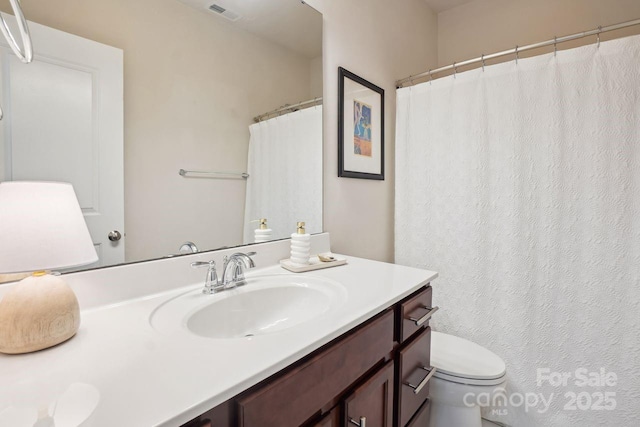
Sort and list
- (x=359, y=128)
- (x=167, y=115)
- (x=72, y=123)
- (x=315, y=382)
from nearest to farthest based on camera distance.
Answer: (x=315, y=382), (x=72, y=123), (x=167, y=115), (x=359, y=128)

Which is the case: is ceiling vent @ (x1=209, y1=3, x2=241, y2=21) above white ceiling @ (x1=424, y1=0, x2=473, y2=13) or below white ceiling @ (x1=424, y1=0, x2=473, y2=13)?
below

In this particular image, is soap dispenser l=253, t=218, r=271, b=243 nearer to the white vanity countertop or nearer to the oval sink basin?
the oval sink basin

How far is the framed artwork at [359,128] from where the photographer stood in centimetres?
157

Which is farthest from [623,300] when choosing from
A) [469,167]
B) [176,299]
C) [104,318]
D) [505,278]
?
Answer: [104,318]

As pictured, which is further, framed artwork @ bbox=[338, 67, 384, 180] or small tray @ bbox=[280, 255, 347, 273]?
framed artwork @ bbox=[338, 67, 384, 180]

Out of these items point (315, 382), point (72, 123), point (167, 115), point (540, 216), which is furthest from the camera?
point (540, 216)

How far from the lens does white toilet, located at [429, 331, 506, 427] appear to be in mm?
1305

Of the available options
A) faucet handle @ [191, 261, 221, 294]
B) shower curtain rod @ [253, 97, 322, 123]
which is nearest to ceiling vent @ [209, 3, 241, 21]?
shower curtain rod @ [253, 97, 322, 123]

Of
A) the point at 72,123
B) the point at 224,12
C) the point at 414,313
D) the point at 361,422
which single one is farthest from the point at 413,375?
the point at 224,12

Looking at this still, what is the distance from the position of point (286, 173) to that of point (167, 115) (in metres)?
0.54

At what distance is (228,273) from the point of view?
3.41 ft

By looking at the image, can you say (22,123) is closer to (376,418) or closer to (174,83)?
(174,83)

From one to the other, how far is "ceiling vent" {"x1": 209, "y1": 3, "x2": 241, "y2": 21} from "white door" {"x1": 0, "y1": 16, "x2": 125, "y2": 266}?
1.28 feet

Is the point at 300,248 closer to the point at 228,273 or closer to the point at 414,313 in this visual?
the point at 228,273
